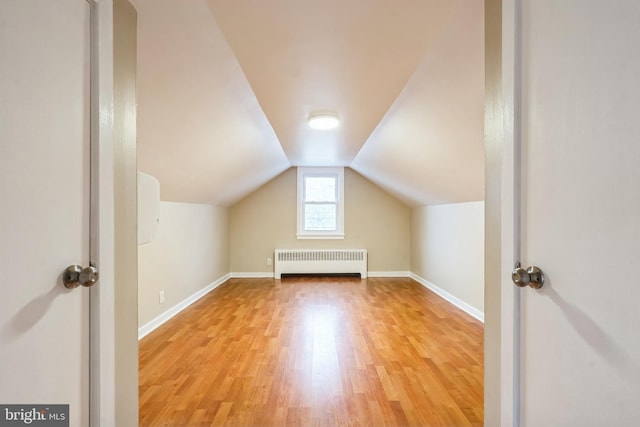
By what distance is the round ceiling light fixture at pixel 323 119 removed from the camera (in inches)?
109

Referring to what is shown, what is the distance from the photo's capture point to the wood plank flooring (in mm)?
1818

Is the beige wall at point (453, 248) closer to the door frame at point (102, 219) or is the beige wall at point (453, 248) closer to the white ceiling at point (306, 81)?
the white ceiling at point (306, 81)

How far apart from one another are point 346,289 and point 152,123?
12.6 ft

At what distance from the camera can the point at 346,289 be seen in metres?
5.13

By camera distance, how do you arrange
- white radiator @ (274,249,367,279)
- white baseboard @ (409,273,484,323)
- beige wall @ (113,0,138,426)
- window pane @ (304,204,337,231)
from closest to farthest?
beige wall @ (113,0,138,426) < white baseboard @ (409,273,484,323) < white radiator @ (274,249,367,279) < window pane @ (304,204,337,231)

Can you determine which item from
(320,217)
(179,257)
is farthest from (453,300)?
(179,257)

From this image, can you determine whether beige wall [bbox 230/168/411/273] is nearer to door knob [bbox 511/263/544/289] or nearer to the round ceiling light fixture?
the round ceiling light fixture

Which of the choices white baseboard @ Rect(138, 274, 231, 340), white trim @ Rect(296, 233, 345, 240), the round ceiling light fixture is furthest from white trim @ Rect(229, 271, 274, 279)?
the round ceiling light fixture

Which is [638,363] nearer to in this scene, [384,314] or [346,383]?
[346,383]

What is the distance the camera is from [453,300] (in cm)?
426

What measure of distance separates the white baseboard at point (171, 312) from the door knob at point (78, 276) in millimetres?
2571

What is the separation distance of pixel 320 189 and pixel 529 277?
5.55 meters

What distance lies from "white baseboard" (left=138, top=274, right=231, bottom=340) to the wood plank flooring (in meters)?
0.08

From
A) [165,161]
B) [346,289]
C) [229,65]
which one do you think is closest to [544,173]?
[229,65]
